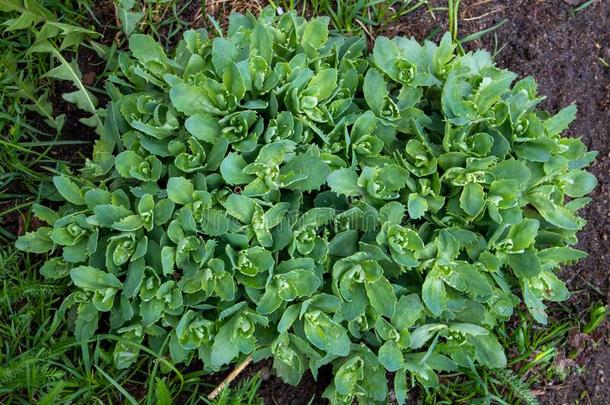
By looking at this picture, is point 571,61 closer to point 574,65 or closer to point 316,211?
point 574,65

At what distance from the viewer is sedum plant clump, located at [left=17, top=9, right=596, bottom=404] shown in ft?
7.32

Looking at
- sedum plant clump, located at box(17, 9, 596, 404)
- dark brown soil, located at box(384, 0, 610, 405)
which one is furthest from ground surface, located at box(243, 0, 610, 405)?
sedum plant clump, located at box(17, 9, 596, 404)

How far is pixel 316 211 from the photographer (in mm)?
2234

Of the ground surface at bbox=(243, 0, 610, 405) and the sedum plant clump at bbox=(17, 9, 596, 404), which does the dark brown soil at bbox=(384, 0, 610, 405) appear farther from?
the sedum plant clump at bbox=(17, 9, 596, 404)

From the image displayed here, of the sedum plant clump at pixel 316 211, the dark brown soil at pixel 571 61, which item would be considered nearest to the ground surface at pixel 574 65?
the dark brown soil at pixel 571 61

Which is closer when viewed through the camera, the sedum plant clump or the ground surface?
the sedum plant clump

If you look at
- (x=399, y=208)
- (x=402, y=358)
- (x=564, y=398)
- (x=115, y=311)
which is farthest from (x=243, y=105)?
(x=564, y=398)

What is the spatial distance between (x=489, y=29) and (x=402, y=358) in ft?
5.49

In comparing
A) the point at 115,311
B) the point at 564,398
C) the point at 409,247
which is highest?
the point at 409,247

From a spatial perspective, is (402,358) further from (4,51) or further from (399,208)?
(4,51)

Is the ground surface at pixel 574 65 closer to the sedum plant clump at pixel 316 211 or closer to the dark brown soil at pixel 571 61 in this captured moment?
the dark brown soil at pixel 571 61

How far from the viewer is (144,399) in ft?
8.68

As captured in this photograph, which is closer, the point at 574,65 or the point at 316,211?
the point at 316,211

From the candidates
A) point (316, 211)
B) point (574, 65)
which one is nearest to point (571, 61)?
point (574, 65)
